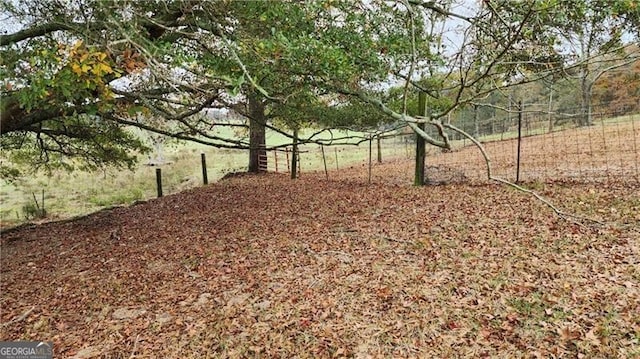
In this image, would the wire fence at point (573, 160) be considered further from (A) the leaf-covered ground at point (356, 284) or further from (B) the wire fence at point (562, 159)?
(A) the leaf-covered ground at point (356, 284)

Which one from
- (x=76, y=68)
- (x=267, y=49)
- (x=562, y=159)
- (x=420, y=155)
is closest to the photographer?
(x=76, y=68)

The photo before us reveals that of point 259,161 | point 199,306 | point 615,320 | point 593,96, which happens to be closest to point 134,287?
point 199,306

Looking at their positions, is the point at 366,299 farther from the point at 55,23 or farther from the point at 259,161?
the point at 259,161

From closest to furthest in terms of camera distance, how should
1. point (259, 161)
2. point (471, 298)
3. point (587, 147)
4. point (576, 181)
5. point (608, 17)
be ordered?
point (471, 298) < point (608, 17) < point (576, 181) < point (587, 147) < point (259, 161)

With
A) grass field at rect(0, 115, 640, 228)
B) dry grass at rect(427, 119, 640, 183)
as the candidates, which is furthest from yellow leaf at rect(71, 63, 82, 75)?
dry grass at rect(427, 119, 640, 183)

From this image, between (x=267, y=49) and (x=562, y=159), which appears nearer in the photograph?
(x=267, y=49)

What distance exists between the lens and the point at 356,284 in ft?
12.3

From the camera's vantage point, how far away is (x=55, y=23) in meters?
3.85


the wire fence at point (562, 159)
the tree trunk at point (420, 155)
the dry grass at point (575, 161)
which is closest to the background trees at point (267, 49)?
the wire fence at point (562, 159)

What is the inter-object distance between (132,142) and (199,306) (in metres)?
5.62

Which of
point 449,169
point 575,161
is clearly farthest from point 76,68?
point 575,161

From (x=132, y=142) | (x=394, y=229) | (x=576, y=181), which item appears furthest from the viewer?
(x=132, y=142)

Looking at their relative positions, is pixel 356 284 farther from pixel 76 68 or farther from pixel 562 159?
pixel 562 159

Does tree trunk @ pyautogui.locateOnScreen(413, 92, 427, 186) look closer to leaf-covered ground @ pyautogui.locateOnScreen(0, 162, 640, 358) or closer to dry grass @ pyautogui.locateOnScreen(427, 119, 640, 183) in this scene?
dry grass @ pyautogui.locateOnScreen(427, 119, 640, 183)
